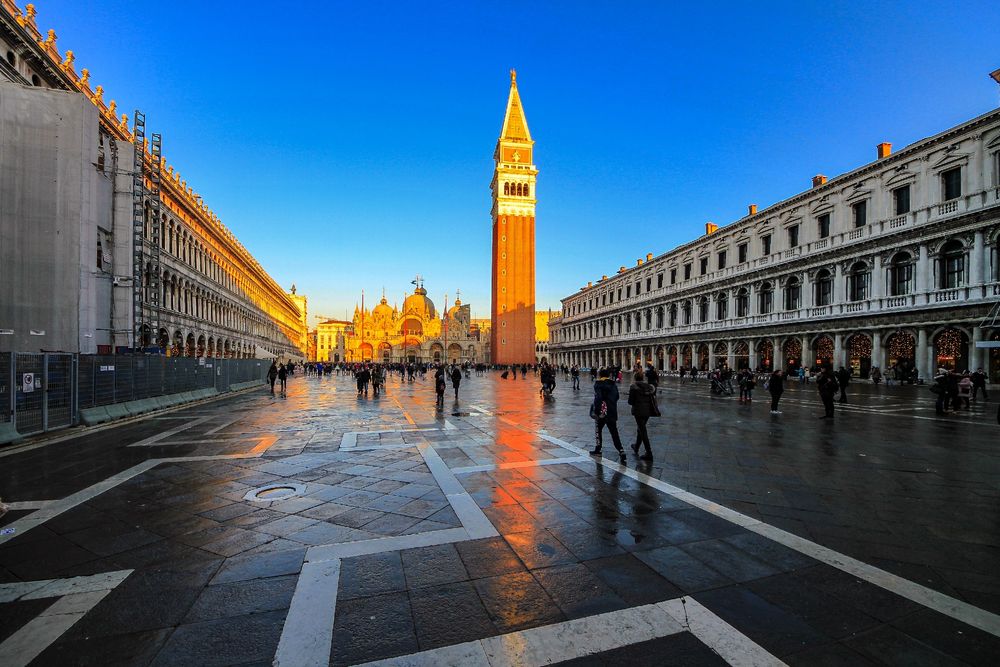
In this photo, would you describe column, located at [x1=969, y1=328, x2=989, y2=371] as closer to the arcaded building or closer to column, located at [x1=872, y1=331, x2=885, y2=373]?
column, located at [x1=872, y1=331, x2=885, y2=373]

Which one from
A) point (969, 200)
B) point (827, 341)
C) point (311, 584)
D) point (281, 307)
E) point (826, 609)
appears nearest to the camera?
point (826, 609)

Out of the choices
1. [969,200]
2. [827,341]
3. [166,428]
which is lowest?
[166,428]

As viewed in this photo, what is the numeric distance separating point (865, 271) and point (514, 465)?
1124 inches

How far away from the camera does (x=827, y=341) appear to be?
90.5 ft

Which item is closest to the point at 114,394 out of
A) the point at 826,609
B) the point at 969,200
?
the point at 826,609

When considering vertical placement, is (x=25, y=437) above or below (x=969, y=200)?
below

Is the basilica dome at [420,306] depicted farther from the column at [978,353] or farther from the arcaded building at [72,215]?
the column at [978,353]

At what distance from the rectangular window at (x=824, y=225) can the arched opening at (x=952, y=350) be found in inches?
361

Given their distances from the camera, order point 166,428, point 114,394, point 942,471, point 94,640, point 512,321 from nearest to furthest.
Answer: point 94,640, point 942,471, point 166,428, point 114,394, point 512,321

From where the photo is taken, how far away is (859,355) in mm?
25922

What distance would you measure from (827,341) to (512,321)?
150ft

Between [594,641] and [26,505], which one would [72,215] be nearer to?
[26,505]

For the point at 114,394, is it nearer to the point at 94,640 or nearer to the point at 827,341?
the point at 94,640

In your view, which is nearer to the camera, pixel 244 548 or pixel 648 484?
pixel 244 548
